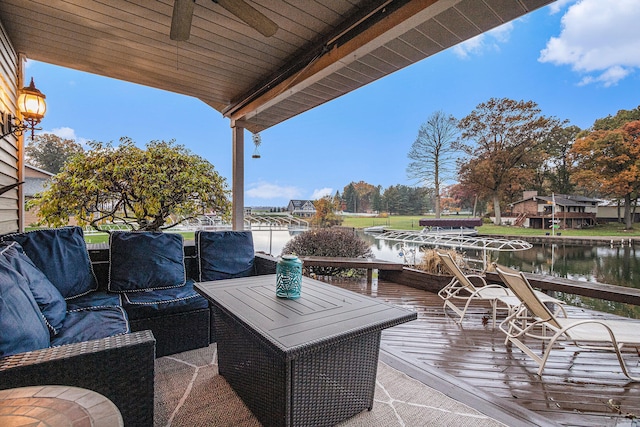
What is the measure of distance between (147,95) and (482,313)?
25.5ft

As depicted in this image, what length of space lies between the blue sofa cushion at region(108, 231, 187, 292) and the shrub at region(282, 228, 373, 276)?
9.69ft

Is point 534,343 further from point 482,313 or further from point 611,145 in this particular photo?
point 611,145

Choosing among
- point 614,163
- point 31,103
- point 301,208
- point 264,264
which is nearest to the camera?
point 31,103

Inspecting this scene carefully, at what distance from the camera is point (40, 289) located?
1769 mm

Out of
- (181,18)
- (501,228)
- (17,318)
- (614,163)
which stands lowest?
(17,318)

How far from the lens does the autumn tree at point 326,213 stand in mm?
6822

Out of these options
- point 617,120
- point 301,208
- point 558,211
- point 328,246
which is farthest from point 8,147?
point 617,120

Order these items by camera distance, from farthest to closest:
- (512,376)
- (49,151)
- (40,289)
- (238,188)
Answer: (238,188) < (49,151) < (512,376) < (40,289)

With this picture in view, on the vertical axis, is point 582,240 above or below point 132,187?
below

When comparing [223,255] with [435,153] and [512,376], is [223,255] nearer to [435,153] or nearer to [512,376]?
[512,376]

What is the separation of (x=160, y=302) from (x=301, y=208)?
5.12 meters

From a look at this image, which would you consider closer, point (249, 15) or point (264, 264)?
point (249, 15)

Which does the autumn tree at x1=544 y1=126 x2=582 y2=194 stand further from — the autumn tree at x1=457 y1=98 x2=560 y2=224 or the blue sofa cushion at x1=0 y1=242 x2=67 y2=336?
the blue sofa cushion at x1=0 y1=242 x2=67 y2=336

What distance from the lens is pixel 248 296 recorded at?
6.20 feet
